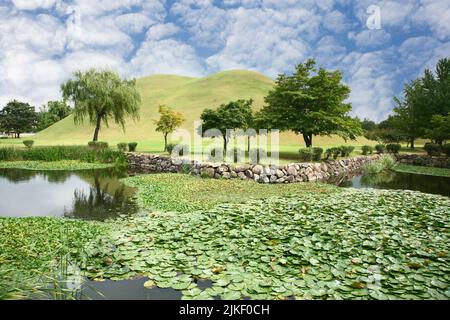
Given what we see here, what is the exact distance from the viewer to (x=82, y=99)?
35.0 m

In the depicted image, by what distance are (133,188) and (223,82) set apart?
70.7m

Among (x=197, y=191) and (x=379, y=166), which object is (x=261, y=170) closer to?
(x=197, y=191)

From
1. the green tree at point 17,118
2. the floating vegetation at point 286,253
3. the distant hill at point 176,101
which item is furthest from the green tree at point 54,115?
the floating vegetation at point 286,253

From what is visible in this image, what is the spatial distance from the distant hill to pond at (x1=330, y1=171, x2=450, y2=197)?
27347 millimetres

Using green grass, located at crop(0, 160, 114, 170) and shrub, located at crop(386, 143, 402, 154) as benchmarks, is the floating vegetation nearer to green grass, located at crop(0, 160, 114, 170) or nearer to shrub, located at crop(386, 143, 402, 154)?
green grass, located at crop(0, 160, 114, 170)

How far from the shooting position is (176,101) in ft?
239

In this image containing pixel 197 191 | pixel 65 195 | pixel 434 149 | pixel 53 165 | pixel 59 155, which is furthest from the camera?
pixel 434 149

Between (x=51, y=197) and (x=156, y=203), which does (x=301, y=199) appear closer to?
(x=156, y=203)

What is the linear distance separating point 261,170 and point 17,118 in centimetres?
8199

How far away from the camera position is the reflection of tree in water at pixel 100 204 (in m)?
10.5

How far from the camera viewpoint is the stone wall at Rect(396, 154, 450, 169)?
1063 inches

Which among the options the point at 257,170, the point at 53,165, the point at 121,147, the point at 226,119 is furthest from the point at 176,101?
the point at 257,170

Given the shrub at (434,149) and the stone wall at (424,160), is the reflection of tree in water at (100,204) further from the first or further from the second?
the shrub at (434,149)

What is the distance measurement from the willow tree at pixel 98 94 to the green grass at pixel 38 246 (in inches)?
1084
